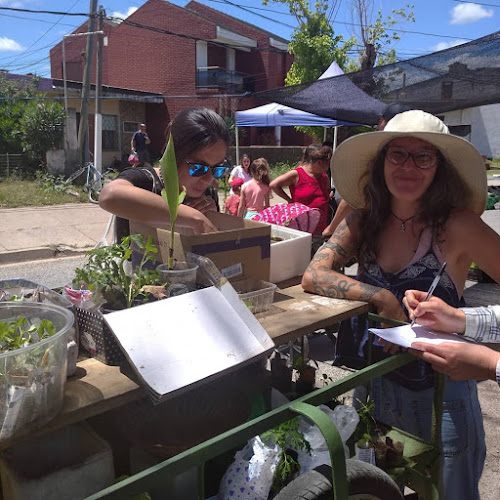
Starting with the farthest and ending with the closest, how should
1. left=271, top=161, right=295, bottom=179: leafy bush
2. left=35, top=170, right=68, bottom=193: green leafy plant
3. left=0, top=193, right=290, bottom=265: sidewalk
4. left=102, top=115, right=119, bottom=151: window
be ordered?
left=102, top=115, right=119, bottom=151: window
left=271, top=161, right=295, bottom=179: leafy bush
left=35, top=170, right=68, bottom=193: green leafy plant
left=0, top=193, right=290, bottom=265: sidewalk

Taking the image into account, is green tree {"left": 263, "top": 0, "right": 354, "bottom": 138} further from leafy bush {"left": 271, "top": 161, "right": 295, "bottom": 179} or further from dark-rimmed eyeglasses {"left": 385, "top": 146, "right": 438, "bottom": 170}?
dark-rimmed eyeglasses {"left": 385, "top": 146, "right": 438, "bottom": 170}

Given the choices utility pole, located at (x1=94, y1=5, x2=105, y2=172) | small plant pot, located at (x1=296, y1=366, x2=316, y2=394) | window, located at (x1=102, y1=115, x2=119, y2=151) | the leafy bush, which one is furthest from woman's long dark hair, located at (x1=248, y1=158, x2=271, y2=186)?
window, located at (x1=102, y1=115, x2=119, y2=151)

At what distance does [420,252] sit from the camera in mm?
1965

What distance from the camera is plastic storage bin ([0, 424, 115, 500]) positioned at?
1217mm

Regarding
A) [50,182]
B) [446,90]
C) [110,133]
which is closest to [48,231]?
[50,182]

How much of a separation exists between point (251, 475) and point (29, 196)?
1268 centimetres

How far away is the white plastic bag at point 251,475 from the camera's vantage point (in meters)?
1.55

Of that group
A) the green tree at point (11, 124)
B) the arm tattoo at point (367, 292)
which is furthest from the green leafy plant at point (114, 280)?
the green tree at point (11, 124)

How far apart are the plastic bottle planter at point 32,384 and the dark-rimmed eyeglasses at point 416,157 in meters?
1.37

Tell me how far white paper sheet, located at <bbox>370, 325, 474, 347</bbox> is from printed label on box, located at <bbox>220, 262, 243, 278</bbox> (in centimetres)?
53

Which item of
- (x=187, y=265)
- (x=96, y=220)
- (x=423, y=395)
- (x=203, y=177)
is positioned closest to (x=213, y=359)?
(x=187, y=265)

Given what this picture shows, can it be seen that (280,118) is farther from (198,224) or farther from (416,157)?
(198,224)

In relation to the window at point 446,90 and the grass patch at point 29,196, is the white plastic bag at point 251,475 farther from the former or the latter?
the grass patch at point 29,196

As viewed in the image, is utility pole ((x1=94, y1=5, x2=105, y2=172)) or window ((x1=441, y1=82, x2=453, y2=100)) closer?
window ((x1=441, y1=82, x2=453, y2=100))
